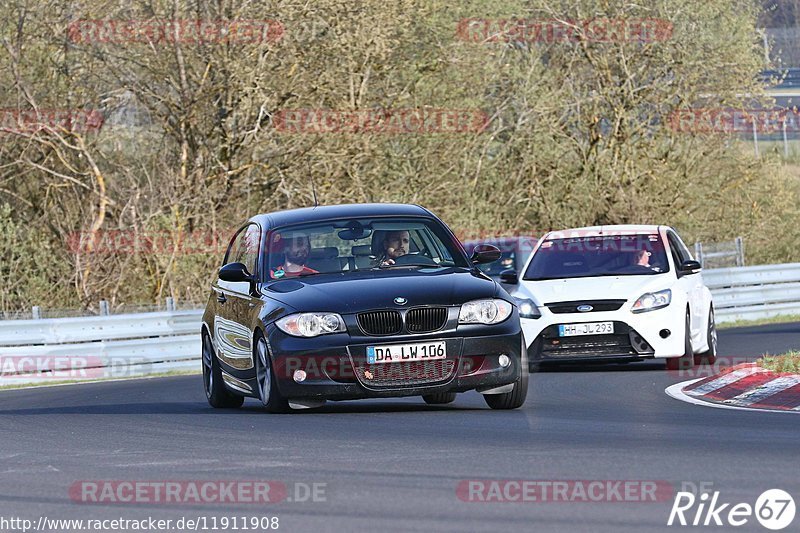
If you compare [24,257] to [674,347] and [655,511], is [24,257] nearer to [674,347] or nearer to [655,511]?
[674,347]

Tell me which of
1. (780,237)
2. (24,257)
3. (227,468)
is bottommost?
(780,237)

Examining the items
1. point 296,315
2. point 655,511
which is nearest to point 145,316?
point 296,315

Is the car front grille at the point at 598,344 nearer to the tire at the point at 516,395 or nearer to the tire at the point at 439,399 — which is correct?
the tire at the point at 439,399

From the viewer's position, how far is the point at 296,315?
11000mm

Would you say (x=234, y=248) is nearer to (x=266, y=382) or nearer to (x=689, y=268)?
(x=266, y=382)

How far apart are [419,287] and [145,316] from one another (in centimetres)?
1147

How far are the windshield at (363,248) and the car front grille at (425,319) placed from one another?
3.39 feet

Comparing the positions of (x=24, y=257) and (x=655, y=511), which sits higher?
(x=655, y=511)

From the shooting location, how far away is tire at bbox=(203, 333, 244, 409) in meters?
13.1

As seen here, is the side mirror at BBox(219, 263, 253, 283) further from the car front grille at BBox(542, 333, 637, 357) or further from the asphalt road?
the car front grille at BBox(542, 333, 637, 357)

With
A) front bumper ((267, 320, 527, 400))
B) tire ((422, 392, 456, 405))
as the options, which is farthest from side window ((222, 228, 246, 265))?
front bumper ((267, 320, 527, 400))

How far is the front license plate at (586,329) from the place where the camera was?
15781 millimetres

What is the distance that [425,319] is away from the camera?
10859 millimetres

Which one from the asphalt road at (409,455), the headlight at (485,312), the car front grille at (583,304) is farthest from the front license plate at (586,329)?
the headlight at (485,312)
